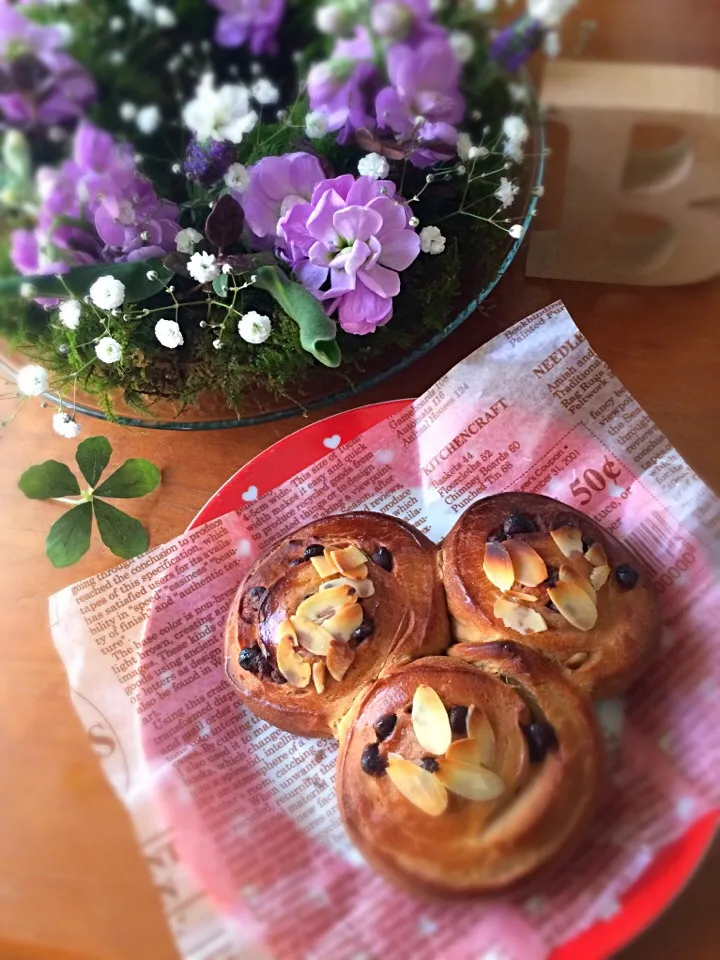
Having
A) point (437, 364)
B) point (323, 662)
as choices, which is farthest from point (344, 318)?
point (323, 662)

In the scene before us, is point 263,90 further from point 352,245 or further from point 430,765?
point 430,765

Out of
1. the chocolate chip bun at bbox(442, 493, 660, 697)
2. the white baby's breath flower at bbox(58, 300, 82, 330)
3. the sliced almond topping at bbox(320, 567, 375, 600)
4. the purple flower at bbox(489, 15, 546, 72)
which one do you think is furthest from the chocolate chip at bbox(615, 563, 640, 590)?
the white baby's breath flower at bbox(58, 300, 82, 330)

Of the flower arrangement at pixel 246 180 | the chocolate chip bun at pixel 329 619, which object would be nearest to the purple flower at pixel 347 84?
the flower arrangement at pixel 246 180

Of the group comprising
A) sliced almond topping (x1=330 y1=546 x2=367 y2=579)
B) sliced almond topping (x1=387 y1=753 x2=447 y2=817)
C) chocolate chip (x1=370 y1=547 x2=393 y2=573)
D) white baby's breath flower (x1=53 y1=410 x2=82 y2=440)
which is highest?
white baby's breath flower (x1=53 y1=410 x2=82 y2=440)

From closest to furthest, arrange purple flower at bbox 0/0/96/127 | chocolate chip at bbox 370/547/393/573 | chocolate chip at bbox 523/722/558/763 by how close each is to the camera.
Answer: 1. purple flower at bbox 0/0/96/127
2. chocolate chip at bbox 523/722/558/763
3. chocolate chip at bbox 370/547/393/573

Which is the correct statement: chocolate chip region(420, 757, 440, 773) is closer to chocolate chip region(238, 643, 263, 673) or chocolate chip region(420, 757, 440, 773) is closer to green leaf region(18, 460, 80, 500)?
chocolate chip region(238, 643, 263, 673)

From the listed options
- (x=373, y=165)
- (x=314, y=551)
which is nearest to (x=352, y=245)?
(x=373, y=165)
